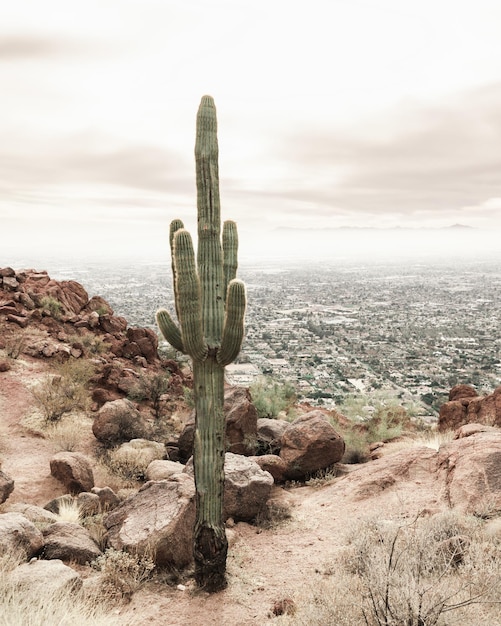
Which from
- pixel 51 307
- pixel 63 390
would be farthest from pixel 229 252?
pixel 51 307

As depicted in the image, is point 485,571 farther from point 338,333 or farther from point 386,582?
point 338,333

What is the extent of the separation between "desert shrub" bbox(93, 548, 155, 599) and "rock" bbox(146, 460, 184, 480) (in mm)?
3351

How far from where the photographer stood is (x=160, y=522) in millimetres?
7078

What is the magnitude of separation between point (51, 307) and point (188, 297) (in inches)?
592

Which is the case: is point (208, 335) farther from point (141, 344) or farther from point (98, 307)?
point (98, 307)

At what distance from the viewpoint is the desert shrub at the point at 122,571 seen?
20.0 ft

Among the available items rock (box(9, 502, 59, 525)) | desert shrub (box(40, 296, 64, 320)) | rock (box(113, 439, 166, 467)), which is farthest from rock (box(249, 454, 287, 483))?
desert shrub (box(40, 296, 64, 320))

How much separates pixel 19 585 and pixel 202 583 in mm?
2295

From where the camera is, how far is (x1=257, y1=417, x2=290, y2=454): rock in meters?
12.4

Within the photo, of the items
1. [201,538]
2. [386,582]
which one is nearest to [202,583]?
[201,538]

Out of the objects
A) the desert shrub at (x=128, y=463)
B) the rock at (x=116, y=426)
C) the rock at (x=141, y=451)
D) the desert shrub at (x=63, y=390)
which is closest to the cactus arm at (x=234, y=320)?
the desert shrub at (x=128, y=463)

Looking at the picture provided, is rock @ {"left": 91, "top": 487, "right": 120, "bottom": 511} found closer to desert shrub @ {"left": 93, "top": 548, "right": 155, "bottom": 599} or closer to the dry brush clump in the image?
desert shrub @ {"left": 93, "top": 548, "right": 155, "bottom": 599}

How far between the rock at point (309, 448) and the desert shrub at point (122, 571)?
5.05 m

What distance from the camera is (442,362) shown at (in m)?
35.3
